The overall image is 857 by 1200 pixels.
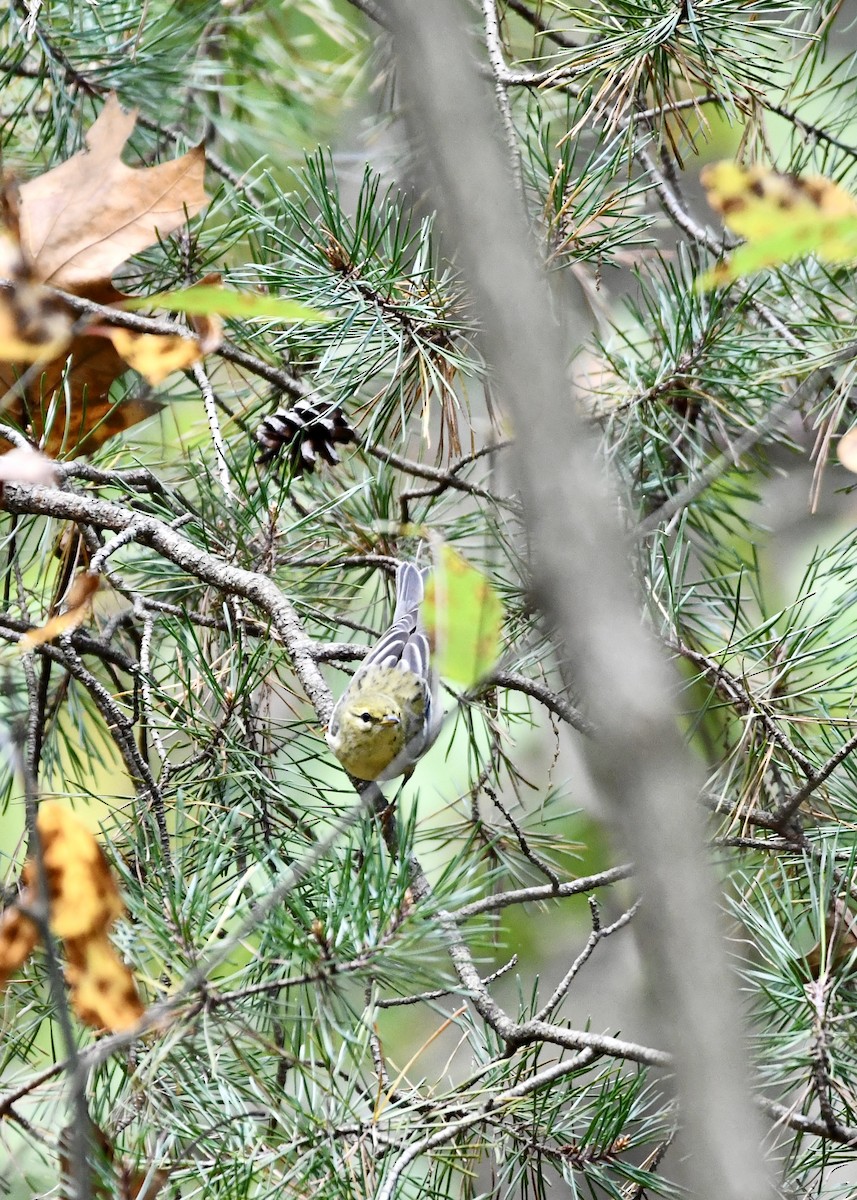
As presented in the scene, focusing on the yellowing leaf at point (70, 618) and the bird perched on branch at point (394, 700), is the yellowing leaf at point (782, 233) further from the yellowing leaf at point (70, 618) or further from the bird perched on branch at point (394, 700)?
the bird perched on branch at point (394, 700)

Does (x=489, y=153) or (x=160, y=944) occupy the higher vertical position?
(x=489, y=153)

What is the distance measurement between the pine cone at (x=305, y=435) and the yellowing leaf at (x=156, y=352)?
11.0 inches

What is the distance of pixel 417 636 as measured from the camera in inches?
54.9

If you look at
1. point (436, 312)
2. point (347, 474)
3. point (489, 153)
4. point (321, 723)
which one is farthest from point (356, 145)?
point (489, 153)

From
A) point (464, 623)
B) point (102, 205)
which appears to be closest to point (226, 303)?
Result: point (464, 623)

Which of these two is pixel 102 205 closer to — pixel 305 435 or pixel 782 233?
pixel 305 435

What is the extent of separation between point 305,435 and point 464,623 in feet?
2.66

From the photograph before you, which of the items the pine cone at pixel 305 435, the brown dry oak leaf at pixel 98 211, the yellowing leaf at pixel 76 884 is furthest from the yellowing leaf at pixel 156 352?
the yellowing leaf at pixel 76 884

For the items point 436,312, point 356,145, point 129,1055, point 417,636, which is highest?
point 356,145

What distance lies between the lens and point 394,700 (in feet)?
4.71

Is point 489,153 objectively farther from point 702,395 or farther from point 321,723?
point 702,395

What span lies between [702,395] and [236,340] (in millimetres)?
546

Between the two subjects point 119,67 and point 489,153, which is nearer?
point 489,153

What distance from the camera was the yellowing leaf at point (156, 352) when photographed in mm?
935
